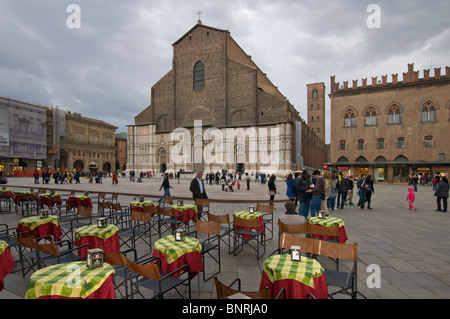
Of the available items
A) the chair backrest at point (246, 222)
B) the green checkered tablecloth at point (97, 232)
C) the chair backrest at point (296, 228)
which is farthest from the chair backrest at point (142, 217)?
the chair backrest at point (296, 228)

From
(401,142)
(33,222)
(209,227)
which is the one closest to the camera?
(209,227)

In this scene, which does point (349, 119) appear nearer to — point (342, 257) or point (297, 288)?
point (342, 257)

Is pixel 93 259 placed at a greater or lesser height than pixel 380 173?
greater

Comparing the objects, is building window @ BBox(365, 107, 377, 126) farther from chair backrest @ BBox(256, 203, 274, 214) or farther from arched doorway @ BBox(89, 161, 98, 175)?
arched doorway @ BBox(89, 161, 98, 175)

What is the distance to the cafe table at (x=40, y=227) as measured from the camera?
16.3 ft

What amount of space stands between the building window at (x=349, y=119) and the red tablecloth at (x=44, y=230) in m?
34.0

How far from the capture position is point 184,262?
3367 millimetres

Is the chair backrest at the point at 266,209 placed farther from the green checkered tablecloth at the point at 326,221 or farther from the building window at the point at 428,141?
the building window at the point at 428,141

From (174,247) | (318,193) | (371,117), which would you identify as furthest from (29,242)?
(371,117)

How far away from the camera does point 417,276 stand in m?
3.95

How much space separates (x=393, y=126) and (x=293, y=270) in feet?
113

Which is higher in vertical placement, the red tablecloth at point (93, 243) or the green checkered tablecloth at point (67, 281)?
the green checkered tablecloth at point (67, 281)
